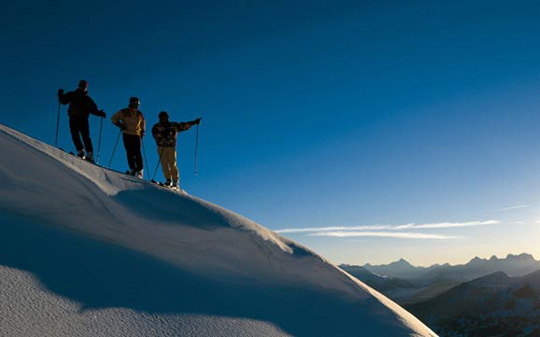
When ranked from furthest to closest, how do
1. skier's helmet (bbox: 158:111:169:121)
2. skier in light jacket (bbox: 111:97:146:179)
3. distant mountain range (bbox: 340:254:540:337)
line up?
distant mountain range (bbox: 340:254:540:337) → skier's helmet (bbox: 158:111:169:121) → skier in light jacket (bbox: 111:97:146:179)

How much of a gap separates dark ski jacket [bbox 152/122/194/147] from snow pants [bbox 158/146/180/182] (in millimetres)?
145

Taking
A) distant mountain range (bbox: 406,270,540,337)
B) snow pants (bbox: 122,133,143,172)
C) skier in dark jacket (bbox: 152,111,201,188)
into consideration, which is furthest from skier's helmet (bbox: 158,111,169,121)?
distant mountain range (bbox: 406,270,540,337)

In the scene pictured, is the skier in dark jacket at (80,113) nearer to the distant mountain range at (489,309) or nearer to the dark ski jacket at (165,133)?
the dark ski jacket at (165,133)

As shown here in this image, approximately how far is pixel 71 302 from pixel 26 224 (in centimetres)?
199

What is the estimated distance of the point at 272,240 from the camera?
852 cm

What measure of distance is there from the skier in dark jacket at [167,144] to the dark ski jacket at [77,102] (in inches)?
82.5

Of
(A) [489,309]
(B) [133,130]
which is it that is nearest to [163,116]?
(B) [133,130]

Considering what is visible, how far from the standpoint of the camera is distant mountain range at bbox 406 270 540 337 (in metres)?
101

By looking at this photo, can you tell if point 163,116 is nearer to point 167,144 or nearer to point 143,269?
point 167,144

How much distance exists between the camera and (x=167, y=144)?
1160 centimetres

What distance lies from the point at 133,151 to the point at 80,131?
1.45m

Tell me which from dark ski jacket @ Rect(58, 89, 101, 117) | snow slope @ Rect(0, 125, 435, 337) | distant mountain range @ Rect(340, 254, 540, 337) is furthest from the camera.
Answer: distant mountain range @ Rect(340, 254, 540, 337)

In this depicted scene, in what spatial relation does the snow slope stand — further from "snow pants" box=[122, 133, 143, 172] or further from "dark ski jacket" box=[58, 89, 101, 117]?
"snow pants" box=[122, 133, 143, 172]

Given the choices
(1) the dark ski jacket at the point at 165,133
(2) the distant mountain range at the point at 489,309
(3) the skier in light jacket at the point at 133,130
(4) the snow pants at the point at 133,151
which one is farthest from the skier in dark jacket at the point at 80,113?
(2) the distant mountain range at the point at 489,309
